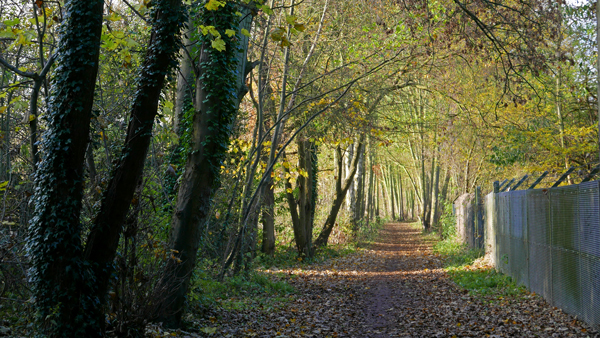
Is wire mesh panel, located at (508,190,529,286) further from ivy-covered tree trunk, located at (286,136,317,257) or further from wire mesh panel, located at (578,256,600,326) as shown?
ivy-covered tree trunk, located at (286,136,317,257)

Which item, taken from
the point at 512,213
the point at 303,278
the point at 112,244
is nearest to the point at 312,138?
the point at 303,278

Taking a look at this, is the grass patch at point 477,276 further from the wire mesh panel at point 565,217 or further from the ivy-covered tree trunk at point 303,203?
the ivy-covered tree trunk at point 303,203

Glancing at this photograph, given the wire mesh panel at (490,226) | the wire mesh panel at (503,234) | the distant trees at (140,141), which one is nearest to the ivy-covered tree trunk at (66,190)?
the distant trees at (140,141)

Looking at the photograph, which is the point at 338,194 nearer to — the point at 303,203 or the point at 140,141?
the point at 303,203

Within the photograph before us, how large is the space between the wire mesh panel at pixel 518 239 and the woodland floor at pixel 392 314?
2.81 feet

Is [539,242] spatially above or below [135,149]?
below

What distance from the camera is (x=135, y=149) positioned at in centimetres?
560

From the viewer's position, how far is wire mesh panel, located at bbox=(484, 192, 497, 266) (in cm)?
1502

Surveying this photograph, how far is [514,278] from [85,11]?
35.6ft

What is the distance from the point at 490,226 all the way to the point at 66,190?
14054 millimetres

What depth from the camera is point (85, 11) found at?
17.0 ft

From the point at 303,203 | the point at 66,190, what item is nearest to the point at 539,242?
the point at 66,190

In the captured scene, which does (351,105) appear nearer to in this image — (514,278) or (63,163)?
(514,278)

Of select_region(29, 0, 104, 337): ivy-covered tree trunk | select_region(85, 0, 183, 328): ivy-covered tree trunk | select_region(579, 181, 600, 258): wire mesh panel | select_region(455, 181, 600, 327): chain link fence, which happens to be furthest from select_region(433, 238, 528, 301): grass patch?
select_region(29, 0, 104, 337): ivy-covered tree trunk
